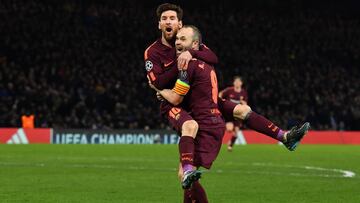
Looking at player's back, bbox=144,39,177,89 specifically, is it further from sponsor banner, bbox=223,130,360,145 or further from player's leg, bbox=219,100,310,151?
sponsor banner, bbox=223,130,360,145

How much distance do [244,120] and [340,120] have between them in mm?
26730

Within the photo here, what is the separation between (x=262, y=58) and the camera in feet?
125

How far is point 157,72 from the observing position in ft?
27.3

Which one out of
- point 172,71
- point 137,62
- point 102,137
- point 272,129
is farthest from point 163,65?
point 137,62

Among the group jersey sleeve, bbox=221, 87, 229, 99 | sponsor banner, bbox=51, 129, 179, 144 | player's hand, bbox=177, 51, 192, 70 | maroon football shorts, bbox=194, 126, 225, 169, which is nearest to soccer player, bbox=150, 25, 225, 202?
maroon football shorts, bbox=194, 126, 225, 169

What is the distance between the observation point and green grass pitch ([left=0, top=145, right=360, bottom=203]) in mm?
10430

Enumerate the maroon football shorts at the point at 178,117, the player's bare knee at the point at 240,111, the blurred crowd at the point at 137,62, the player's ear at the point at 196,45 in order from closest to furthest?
1. the maroon football shorts at the point at 178,117
2. the player's ear at the point at 196,45
3. the player's bare knee at the point at 240,111
4. the blurred crowd at the point at 137,62

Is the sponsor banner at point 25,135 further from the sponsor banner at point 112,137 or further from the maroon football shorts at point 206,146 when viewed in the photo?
the maroon football shorts at point 206,146

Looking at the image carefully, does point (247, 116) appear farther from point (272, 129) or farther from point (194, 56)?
point (194, 56)

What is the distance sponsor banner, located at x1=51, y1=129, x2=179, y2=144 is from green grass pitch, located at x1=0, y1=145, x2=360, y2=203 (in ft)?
35.8

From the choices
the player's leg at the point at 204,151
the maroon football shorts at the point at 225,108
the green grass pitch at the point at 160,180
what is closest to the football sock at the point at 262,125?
the maroon football shorts at the point at 225,108

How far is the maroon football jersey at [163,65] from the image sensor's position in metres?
8.20

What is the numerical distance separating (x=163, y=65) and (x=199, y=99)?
67cm

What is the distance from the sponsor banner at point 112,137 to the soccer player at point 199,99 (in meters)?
22.4
